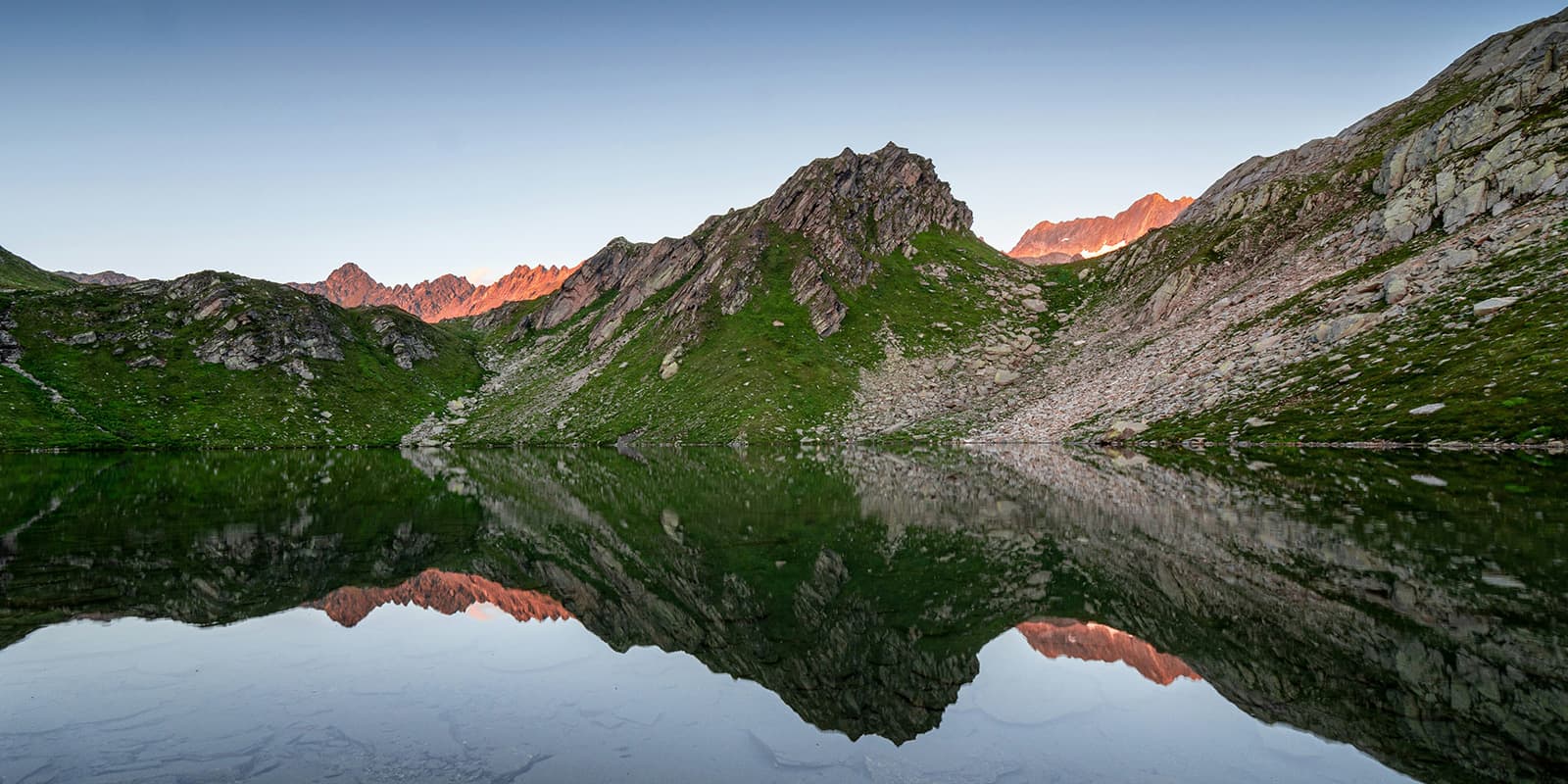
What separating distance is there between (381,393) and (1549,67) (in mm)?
210975

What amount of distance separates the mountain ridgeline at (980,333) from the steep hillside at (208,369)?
26.1 inches

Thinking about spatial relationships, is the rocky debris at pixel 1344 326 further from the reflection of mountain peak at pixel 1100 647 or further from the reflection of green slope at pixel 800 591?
the reflection of mountain peak at pixel 1100 647

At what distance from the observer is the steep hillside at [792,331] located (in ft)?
419

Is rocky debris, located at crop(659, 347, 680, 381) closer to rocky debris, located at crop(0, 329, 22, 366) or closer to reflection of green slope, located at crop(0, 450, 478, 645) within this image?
reflection of green slope, located at crop(0, 450, 478, 645)

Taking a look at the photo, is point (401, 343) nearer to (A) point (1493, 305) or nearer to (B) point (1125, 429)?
(B) point (1125, 429)

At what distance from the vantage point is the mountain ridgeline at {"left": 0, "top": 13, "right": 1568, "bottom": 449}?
227ft

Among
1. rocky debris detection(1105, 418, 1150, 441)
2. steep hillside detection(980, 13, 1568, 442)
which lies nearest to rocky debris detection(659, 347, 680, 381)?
steep hillside detection(980, 13, 1568, 442)

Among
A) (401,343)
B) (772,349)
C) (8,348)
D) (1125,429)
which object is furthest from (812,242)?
(8,348)

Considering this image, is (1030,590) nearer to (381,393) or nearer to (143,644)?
(143,644)

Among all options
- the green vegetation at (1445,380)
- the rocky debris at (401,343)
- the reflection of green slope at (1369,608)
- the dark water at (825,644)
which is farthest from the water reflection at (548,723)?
the rocky debris at (401,343)

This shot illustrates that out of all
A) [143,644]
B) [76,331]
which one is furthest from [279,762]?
[76,331]

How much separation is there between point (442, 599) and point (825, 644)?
517 inches

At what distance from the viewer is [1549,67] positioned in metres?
96.5

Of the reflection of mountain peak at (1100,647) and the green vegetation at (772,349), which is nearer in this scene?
the reflection of mountain peak at (1100,647)
